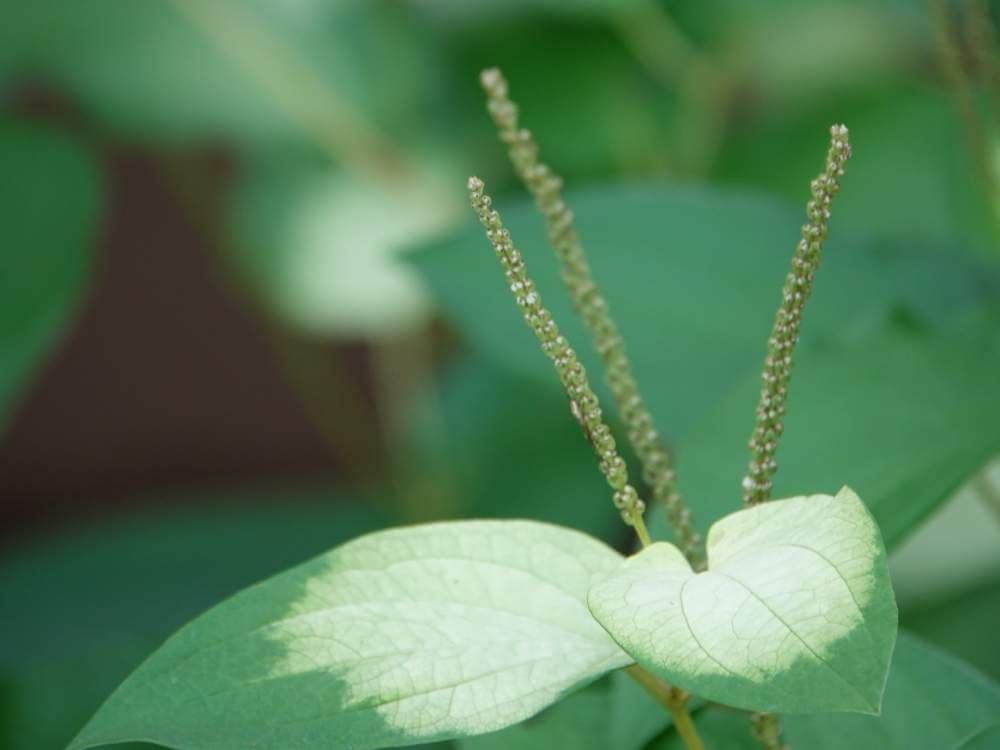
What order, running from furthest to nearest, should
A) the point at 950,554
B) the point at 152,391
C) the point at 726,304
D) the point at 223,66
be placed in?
1. the point at 152,391
2. the point at 223,66
3. the point at 950,554
4. the point at 726,304

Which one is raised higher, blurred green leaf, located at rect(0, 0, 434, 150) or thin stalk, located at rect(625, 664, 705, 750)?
blurred green leaf, located at rect(0, 0, 434, 150)

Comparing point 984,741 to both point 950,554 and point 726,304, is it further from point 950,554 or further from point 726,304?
point 950,554

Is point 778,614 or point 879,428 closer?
point 778,614

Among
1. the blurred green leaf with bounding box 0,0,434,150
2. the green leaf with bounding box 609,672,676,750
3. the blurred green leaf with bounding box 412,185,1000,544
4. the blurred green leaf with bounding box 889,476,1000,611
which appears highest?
the blurred green leaf with bounding box 0,0,434,150

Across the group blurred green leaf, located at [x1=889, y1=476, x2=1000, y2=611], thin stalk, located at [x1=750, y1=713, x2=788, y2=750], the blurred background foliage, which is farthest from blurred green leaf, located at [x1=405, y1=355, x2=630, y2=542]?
thin stalk, located at [x1=750, y1=713, x2=788, y2=750]

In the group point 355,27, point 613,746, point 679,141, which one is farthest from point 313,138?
point 613,746

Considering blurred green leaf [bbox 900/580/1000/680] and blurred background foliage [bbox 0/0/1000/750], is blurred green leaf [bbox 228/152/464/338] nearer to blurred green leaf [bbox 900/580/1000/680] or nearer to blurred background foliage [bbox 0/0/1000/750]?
blurred background foliage [bbox 0/0/1000/750]

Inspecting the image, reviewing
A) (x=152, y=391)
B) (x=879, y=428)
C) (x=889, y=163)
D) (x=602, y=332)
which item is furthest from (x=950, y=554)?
(x=152, y=391)

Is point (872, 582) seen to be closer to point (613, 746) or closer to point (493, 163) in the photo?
point (613, 746)
